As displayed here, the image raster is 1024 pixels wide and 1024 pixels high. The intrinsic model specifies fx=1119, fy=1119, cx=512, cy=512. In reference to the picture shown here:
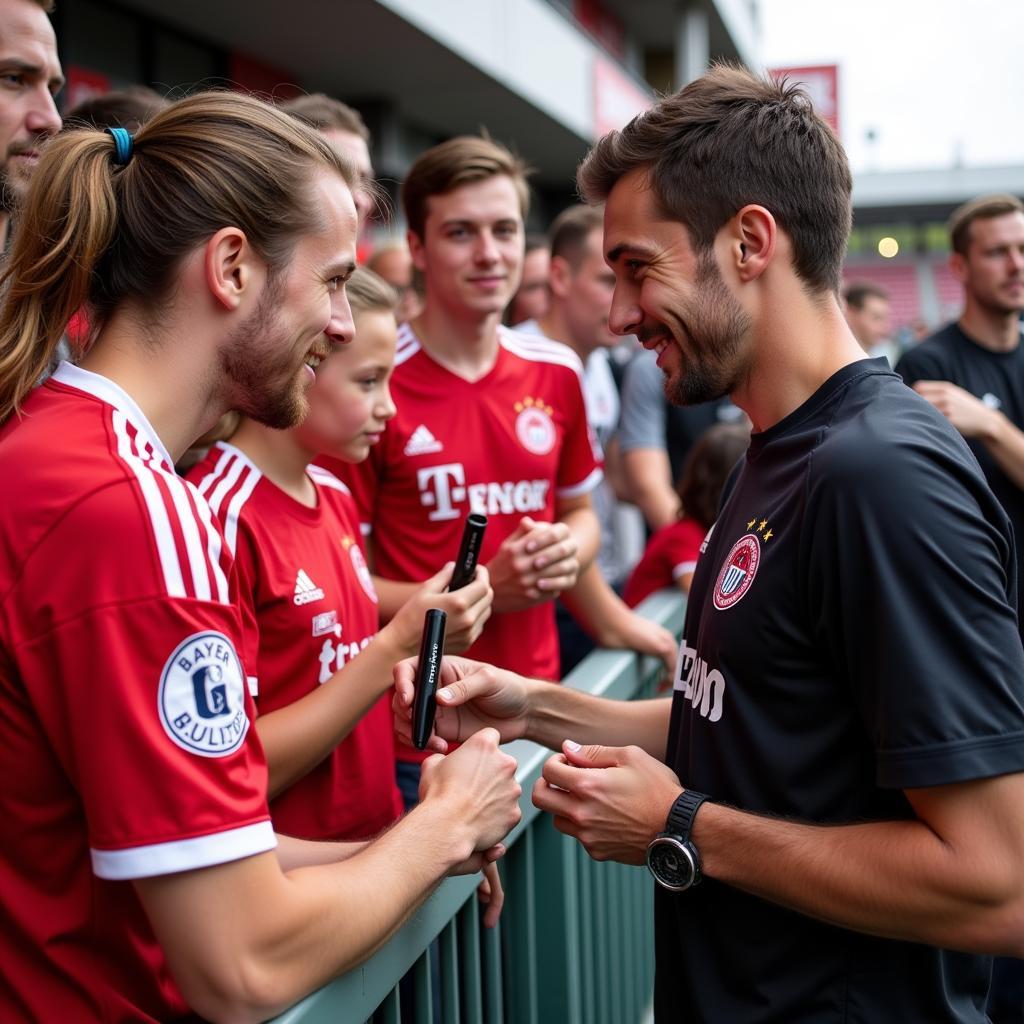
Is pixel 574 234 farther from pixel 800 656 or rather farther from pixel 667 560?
pixel 800 656

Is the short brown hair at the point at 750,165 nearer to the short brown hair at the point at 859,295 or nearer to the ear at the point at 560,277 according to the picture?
the ear at the point at 560,277

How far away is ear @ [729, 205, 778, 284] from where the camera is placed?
1.87 m

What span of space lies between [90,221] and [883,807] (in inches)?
56.6

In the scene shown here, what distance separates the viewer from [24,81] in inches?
110

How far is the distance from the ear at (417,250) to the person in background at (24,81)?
1.25m

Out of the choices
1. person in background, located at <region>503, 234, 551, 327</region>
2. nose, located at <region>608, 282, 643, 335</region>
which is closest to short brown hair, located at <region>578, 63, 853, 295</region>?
nose, located at <region>608, 282, 643, 335</region>

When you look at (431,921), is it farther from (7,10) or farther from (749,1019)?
(7,10)

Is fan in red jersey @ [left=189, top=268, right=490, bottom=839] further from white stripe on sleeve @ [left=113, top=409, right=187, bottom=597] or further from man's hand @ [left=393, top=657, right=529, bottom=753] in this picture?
white stripe on sleeve @ [left=113, top=409, right=187, bottom=597]

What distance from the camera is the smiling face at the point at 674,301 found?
6.27ft

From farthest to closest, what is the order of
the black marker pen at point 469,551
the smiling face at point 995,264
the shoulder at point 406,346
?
1. the smiling face at point 995,264
2. the shoulder at point 406,346
3. the black marker pen at point 469,551

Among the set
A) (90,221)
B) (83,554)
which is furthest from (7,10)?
(83,554)

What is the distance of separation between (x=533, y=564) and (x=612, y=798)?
4.20 feet

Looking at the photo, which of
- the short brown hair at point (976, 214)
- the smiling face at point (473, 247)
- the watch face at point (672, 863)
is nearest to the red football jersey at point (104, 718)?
the watch face at point (672, 863)

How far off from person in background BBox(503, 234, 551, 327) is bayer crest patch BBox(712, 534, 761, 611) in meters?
5.39
